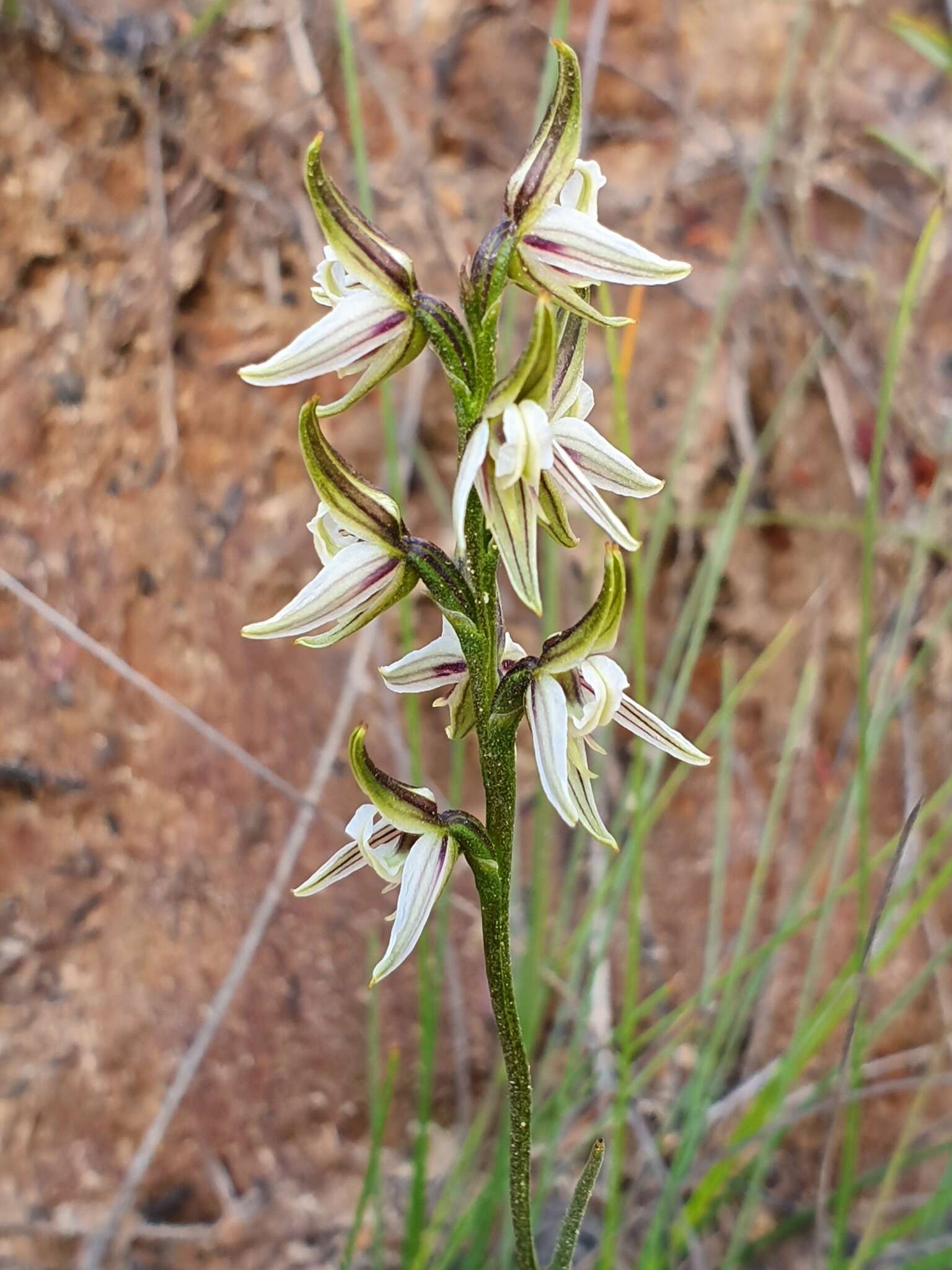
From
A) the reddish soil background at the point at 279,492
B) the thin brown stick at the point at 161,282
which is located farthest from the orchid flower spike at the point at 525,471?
the thin brown stick at the point at 161,282

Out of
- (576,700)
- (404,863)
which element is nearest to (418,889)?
(404,863)

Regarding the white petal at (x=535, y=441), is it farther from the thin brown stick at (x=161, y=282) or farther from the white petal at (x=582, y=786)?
the thin brown stick at (x=161, y=282)

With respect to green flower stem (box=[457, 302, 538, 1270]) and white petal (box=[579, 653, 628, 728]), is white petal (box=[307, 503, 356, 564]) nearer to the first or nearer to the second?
green flower stem (box=[457, 302, 538, 1270])

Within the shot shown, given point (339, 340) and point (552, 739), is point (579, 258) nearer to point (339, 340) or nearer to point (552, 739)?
point (339, 340)

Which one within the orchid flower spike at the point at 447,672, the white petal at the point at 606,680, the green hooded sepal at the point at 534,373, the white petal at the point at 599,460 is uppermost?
the green hooded sepal at the point at 534,373

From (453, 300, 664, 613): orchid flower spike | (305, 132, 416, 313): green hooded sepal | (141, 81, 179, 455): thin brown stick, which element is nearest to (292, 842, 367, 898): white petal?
(453, 300, 664, 613): orchid flower spike

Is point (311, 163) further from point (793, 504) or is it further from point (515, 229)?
point (793, 504)
